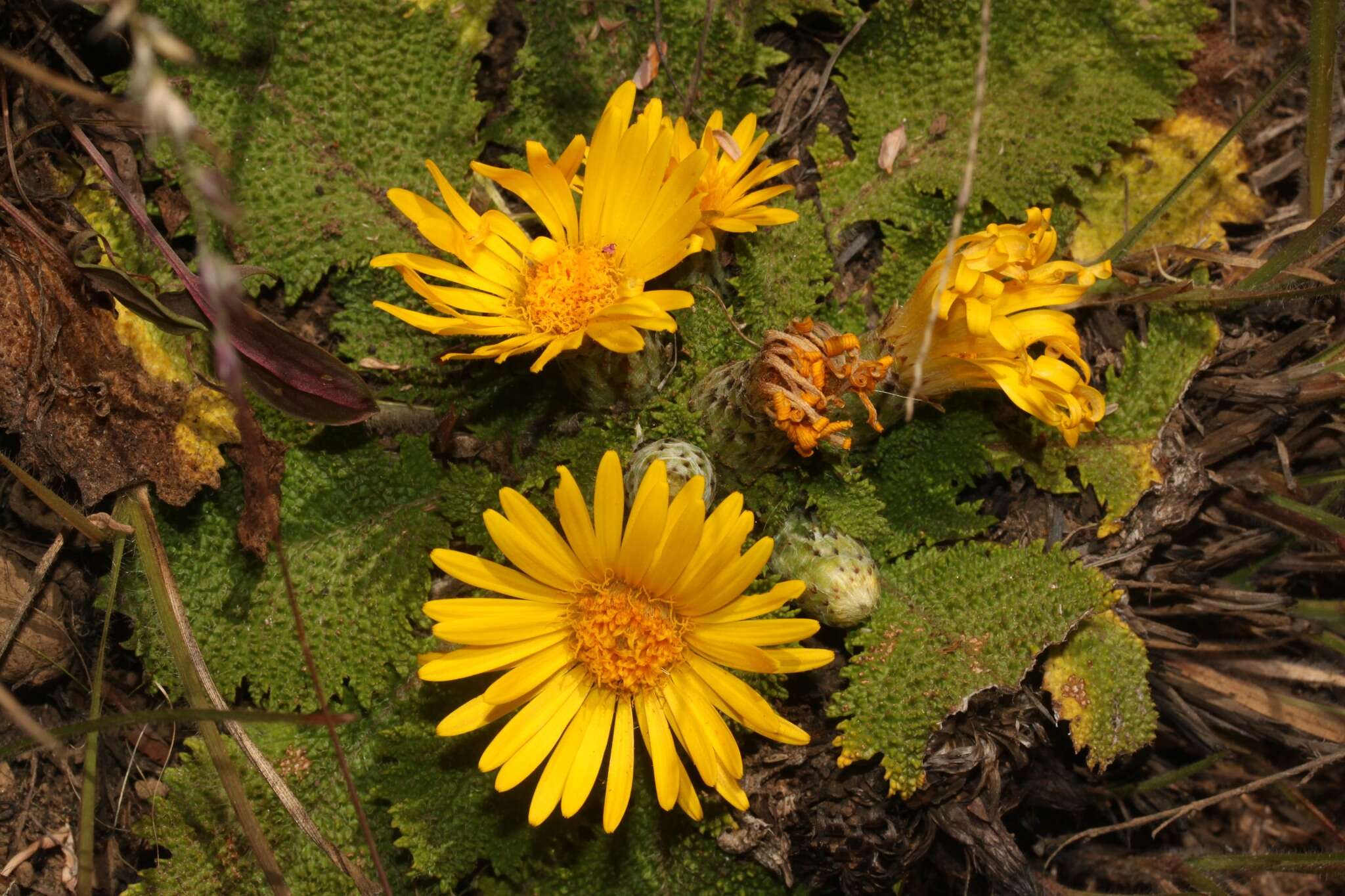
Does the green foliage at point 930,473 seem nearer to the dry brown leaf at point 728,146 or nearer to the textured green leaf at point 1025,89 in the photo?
the textured green leaf at point 1025,89

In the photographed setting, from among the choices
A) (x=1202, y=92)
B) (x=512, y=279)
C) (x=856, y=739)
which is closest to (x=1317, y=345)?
(x=1202, y=92)

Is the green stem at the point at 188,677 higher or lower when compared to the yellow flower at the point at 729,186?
lower

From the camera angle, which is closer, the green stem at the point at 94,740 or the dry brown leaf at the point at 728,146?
the green stem at the point at 94,740

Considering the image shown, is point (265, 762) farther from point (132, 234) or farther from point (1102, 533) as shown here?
point (1102, 533)

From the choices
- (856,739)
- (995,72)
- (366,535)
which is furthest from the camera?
(995,72)

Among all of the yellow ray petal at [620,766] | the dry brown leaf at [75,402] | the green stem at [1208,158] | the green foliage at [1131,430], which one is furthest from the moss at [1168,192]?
the dry brown leaf at [75,402]

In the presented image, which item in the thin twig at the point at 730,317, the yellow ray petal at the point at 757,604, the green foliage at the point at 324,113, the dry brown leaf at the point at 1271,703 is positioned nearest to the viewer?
the yellow ray petal at the point at 757,604

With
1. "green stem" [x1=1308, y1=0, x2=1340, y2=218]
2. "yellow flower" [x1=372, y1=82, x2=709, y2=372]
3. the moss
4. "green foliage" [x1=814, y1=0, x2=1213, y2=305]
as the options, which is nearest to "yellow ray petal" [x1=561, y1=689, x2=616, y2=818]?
"yellow flower" [x1=372, y1=82, x2=709, y2=372]
